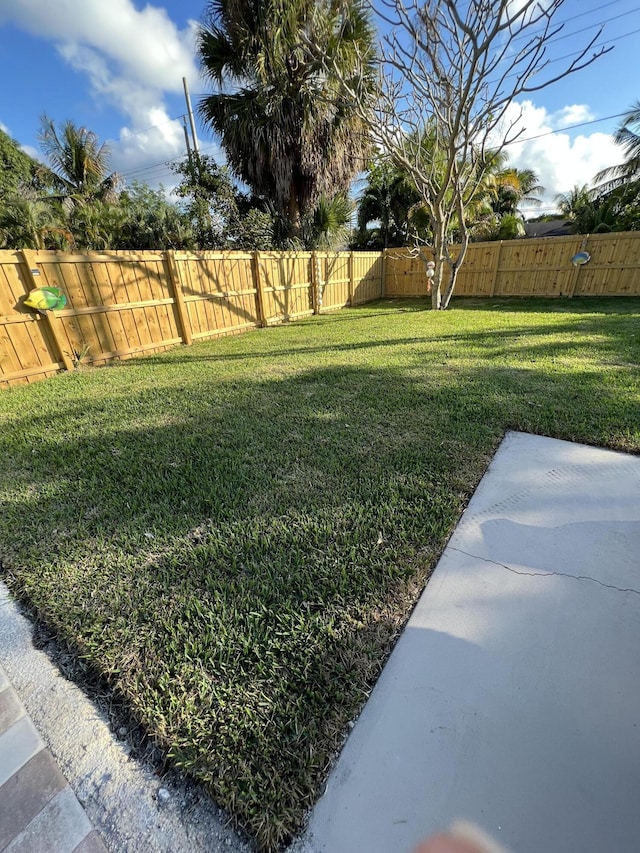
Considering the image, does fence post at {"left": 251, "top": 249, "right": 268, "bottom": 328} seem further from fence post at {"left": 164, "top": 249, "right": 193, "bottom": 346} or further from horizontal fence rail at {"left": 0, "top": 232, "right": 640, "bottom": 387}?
fence post at {"left": 164, "top": 249, "right": 193, "bottom": 346}

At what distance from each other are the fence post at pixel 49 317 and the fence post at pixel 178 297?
178cm

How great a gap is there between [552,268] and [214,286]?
868 cm

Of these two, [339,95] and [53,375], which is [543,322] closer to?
[339,95]

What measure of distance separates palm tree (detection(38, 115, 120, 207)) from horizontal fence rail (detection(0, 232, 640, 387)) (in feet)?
33.7

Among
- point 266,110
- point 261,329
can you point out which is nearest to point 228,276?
point 261,329

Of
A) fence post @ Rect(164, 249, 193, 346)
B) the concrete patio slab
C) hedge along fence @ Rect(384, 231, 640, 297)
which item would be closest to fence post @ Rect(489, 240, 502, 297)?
hedge along fence @ Rect(384, 231, 640, 297)

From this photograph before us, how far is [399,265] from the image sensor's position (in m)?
11.8

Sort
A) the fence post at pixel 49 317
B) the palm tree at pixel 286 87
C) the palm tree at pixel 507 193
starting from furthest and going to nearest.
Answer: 1. the palm tree at pixel 507 193
2. the palm tree at pixel 286 87
3. the fence post at pixel 49 317

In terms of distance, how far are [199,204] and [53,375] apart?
656 centimetres

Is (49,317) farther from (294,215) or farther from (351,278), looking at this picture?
(351,278)

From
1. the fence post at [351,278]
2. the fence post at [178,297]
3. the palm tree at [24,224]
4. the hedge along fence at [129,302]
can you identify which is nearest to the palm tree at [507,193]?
the fence post at [351,278]

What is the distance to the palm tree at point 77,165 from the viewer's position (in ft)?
44.6

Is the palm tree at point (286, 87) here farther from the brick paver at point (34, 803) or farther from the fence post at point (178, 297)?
the brick paver at point (34, 803)

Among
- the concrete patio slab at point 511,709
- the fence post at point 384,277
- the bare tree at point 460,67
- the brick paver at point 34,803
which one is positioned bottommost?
the concrete patio slab at point 511,709
